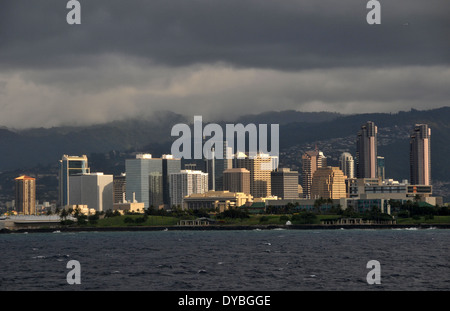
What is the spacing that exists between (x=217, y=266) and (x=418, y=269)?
28.0m

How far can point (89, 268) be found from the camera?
11500 cm
